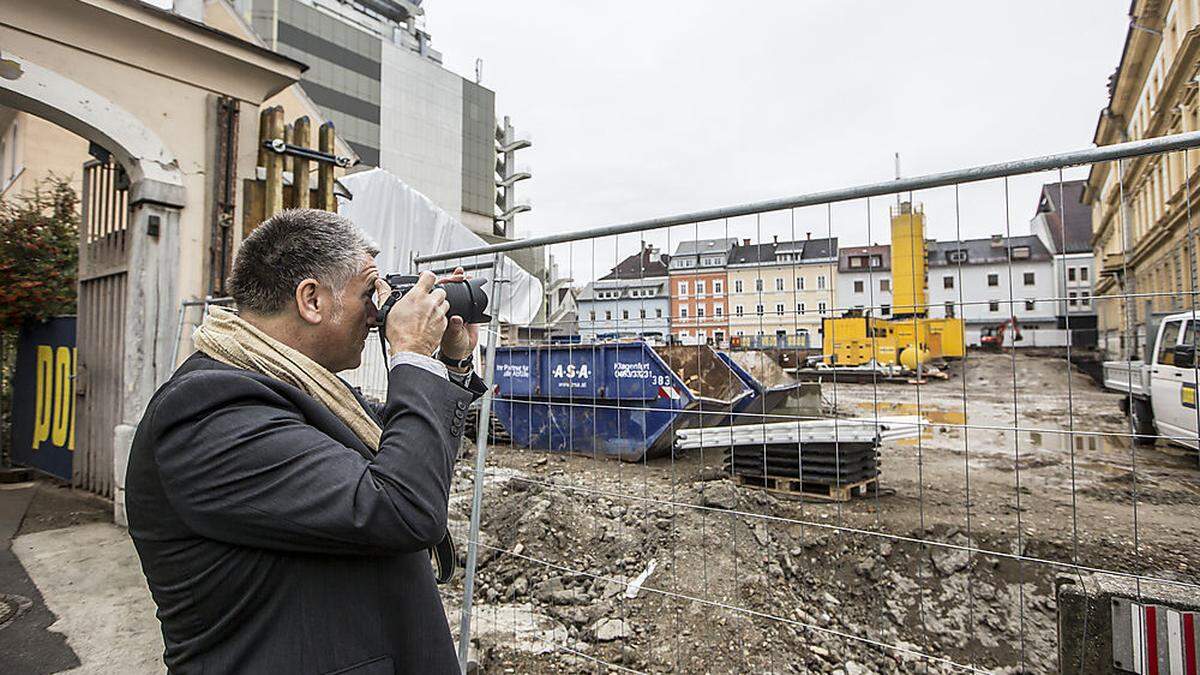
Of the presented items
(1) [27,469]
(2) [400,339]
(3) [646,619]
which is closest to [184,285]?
(1) [27,469]

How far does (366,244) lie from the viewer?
133 cm

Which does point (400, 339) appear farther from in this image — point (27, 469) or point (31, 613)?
point (27, 469)

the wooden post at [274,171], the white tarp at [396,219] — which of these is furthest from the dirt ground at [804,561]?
the white tarp at [396,219]

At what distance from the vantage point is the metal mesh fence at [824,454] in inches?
73.5

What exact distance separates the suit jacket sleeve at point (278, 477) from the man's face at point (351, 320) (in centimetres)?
21

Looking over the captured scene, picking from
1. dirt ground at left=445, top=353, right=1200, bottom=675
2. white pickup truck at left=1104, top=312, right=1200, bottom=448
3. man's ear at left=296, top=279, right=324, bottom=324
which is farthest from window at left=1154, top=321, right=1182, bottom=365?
man's ear at left=296, top=279, right=324, bottom=324

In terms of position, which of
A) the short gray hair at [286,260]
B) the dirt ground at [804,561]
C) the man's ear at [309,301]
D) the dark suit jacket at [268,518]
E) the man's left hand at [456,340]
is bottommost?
the dirt ground at [804,561]

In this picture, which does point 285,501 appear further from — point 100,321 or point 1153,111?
point 1153,111

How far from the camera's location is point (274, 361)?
1.13 meters

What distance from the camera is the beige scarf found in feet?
3.61

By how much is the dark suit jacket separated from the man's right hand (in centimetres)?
16

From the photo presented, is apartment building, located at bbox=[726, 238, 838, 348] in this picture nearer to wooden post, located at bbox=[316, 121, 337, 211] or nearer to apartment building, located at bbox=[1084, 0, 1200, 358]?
wooden post, located at bbox=[316, 121, 337, 211]

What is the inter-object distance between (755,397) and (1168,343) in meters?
5.38

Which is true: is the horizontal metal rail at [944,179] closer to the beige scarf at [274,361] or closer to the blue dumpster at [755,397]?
the blue dumpster at [755,397]
